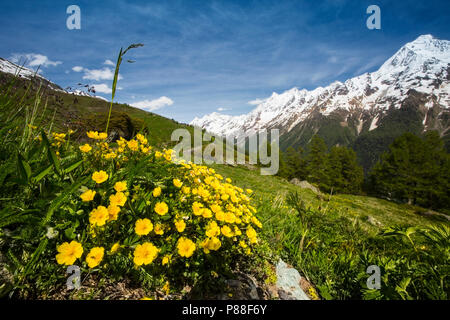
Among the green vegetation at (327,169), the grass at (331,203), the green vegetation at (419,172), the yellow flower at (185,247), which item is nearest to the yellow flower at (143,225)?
the yellow flower at (185,247)

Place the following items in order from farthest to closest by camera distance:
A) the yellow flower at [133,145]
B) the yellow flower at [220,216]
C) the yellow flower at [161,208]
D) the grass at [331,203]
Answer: the grass at [331,203]
the yellow flower at [133,145]
the yellow flower at [220,216]
the yellow flower at [161,208]

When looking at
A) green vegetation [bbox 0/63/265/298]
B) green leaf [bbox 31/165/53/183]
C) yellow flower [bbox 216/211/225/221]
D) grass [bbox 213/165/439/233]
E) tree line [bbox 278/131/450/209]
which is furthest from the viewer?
tree line [bbox 278/131/450/209]

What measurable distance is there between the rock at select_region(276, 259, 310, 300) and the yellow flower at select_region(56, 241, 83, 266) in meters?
1.77

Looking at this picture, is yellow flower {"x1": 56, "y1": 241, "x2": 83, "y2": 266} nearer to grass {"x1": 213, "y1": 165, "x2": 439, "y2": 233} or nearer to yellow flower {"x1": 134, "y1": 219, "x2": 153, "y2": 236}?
yellow flower {"x1": 134, "y1": 219, "x2": 153, "y2": 236}

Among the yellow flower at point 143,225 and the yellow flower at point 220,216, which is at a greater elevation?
→ the yellow flower at point 143,225

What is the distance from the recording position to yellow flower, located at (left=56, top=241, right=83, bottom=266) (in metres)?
1.17

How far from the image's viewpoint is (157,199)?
178 centimetres

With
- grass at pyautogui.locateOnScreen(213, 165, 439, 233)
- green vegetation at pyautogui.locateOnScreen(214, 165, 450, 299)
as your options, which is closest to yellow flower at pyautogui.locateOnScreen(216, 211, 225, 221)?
green vegetation at pyautogui.locateOnScreen(214, 165, 450, 299)

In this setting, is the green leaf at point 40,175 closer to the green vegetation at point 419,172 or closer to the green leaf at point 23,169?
the green leaf at point 23,169

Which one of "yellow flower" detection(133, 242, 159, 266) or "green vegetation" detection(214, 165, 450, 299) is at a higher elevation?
"yellow flower" detection(133, 242, 159, 266)

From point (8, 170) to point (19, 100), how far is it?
1.17 meters

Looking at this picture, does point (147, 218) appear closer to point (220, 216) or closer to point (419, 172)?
point (220, 216)

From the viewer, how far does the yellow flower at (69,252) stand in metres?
1.17

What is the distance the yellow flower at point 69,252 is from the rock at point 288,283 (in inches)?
69.6
